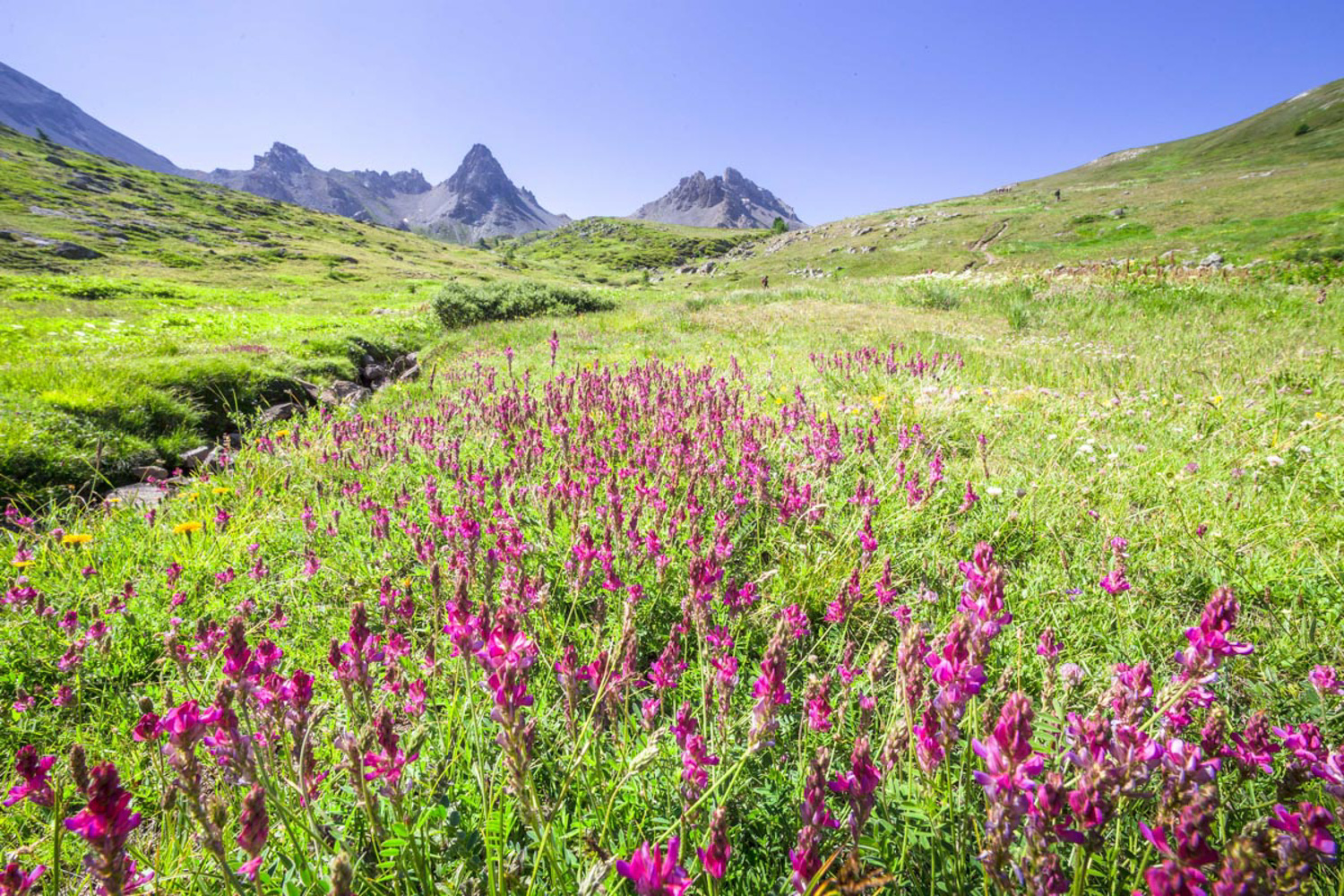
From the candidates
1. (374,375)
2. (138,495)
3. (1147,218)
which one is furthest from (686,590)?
(1147,218)

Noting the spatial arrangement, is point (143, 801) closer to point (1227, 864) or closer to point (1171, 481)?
point (1227, 864)

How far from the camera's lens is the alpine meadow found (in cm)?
116

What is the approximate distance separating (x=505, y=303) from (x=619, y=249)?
439 feet

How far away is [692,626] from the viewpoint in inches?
103

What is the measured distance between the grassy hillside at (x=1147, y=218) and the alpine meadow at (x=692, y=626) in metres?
19.0

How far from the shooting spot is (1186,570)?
2.86 metres

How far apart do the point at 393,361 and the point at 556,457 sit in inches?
478

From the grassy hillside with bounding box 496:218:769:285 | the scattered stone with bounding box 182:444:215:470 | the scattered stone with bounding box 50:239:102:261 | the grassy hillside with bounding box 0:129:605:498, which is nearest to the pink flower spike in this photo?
the grassy hillside with bounding box 0:129:605:498

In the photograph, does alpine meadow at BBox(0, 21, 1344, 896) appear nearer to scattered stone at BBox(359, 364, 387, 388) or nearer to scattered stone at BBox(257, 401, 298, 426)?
scattered stone at BBox(257, 401, 298, 426)

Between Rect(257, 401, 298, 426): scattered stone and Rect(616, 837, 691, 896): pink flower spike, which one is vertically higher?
Rect(616, 837, 691, 896): pink flower spike

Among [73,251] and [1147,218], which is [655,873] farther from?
[73,251]

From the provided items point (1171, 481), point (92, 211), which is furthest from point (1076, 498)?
point (92, 211)

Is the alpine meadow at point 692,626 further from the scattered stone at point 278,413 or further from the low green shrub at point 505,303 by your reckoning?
the low green shrub at point 505,303

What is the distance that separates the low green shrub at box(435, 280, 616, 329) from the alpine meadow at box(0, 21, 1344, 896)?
11.0 meters
